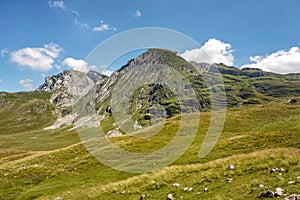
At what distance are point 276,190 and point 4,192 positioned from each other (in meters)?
31.2

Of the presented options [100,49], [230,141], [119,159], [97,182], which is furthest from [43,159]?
[230,141]

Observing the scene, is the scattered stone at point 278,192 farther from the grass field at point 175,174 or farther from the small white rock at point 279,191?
the grass field at point 175,174

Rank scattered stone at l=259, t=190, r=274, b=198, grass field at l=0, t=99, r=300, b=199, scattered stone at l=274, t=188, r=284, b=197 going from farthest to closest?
grass field at l=0, t=99, r=300, b=199 < scattered stone at l=259, t=190, r=274, b=198 < scattered stone at l=274, t=188, r=284, b=197

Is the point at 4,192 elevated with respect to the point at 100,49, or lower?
lower

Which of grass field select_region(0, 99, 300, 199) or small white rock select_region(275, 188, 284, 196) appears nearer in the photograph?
small white rock select_region(275, 188, 284, 196)

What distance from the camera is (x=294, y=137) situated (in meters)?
34.0

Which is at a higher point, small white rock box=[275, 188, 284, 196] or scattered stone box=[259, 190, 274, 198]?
small white rock box=[275, 188, 284, 196]

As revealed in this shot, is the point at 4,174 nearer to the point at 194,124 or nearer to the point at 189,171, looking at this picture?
the point at 189,171

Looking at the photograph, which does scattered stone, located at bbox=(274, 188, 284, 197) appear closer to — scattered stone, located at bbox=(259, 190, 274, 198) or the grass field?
scattered stone, located at bbox=(259, 190, 274, 198)

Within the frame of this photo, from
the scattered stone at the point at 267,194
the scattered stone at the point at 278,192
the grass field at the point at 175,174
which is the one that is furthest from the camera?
the grass field at the point at 175,174

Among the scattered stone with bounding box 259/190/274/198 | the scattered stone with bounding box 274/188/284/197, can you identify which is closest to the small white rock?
the scattered stone with bounding box 274/188/284/197

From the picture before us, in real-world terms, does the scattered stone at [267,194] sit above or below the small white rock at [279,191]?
below

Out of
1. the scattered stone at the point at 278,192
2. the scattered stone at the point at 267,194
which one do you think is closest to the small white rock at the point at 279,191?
the scattered stone at the point at 278,192

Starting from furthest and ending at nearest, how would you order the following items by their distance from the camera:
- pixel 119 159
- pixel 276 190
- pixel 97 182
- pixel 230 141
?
pixel 119 159 < pixel 230 141 < pixel 97 182 < pixel 276 190
